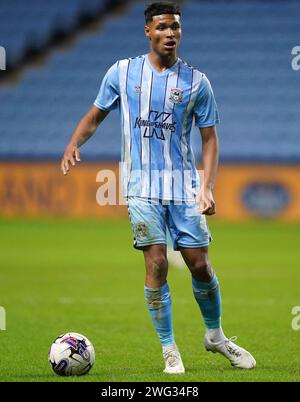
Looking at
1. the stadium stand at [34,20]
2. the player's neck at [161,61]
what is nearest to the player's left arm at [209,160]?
the player's neck at [161,61]

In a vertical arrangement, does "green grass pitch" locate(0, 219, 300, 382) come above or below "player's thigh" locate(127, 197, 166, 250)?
below

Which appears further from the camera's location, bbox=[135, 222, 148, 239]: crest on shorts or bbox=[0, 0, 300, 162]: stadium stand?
bbox=[0, 0, 300, 162]: stadium stand

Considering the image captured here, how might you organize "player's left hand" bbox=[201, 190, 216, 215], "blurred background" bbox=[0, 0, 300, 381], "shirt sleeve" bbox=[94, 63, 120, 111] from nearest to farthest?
"player's left hand" bbox=[201, 190, 216, 215] → "shirt sleeve" bbox=[94, 63, 120, 111] → "blurred background" bbox=[0, 0, 300, 381]

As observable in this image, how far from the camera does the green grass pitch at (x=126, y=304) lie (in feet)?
20.3

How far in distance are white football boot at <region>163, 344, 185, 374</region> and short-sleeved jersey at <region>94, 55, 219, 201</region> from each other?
3.09 ft

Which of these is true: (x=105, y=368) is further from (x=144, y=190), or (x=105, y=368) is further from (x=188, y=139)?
(x=188, y=139)

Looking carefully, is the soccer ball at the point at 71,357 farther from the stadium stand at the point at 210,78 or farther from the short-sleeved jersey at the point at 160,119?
the stadium stand at the point at 210,78

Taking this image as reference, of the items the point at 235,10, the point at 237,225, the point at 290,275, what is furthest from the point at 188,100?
the point at 235,10

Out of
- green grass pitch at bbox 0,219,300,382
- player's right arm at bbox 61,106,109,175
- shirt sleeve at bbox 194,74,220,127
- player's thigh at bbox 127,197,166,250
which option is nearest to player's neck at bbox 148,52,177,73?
shirt sleeve at bbox 194,74,220,127

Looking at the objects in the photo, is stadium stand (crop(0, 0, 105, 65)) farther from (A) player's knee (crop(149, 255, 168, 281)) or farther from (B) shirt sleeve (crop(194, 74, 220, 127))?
(A) player's knee (crop(149, 255, 168, 281))

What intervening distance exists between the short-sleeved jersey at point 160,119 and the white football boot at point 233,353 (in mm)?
958

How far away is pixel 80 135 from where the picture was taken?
19.8ft

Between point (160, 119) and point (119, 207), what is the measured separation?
52.1 feet

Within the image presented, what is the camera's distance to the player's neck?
19.5 feet
